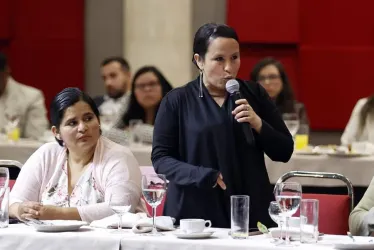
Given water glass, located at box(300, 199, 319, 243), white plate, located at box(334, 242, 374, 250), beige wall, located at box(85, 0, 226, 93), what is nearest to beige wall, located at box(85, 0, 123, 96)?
beige wall, located at box(85, 0, 226, 93)

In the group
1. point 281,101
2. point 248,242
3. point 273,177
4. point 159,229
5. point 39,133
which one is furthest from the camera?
point 39,133

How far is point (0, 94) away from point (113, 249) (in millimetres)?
4202

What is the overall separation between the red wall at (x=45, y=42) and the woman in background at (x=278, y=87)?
232 cm

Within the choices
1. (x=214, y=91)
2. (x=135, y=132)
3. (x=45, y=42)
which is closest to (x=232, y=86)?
(x=214, y=91)

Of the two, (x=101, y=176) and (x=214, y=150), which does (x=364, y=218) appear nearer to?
(x=214, y=150)

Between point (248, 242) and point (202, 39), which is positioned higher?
point (202, 39)

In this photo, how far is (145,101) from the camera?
5.98 metres

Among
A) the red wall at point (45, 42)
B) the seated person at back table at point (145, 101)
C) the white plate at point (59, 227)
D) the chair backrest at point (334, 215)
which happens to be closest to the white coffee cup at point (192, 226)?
the white plate at point (59, 227)

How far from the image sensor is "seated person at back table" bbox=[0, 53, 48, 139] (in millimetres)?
6867

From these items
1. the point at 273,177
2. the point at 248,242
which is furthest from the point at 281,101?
the point at 248,242

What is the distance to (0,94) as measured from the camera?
704cm

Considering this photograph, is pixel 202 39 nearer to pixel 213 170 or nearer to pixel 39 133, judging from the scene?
pixel 213 170

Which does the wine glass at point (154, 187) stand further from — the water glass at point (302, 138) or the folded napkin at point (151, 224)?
the water glass at point (302, 138)

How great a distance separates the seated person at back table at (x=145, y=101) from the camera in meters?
5.93
